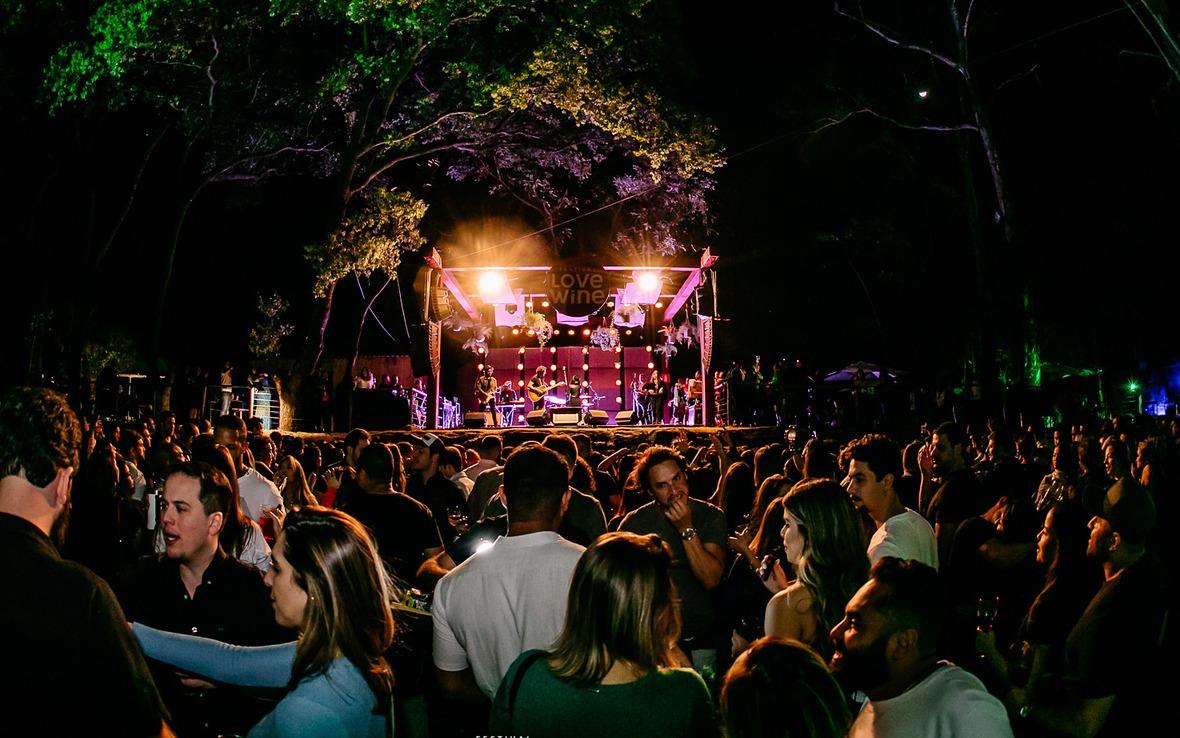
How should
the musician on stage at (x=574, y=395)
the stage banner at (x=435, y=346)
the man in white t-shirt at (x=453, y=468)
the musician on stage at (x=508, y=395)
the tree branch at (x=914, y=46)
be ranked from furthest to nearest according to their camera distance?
the musician on stage at (x=508, y=395) < the musician on stage at (x=574, y=395) < the stage banner at (x=435, y=346) < the tree branch at (x=914, y=46) < the man in white t-shirt at (x=453, y=468)

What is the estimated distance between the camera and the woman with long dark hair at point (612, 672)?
91.9 inches

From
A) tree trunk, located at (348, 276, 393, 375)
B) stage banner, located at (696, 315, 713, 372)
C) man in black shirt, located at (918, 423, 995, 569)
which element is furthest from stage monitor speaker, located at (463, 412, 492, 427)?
man in black shirt, located at (918, 423, 995, 569)

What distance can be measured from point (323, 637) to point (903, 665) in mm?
1517

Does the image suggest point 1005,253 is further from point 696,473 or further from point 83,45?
point 83,45

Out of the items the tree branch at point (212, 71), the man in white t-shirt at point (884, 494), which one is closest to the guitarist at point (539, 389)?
the tree branch at point (212, 71)

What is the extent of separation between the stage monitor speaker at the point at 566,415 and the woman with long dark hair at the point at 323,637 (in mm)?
19551

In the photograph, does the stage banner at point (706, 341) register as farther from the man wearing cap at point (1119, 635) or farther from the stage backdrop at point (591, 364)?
the man wearing cap at point (1119, 635)

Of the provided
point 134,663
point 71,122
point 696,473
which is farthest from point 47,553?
point 71,122

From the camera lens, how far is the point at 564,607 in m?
3.38

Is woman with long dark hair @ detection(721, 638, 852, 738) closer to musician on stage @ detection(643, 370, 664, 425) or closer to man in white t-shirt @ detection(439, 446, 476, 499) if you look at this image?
man in white t-shirt @ detection(439, 446, 476, 499)

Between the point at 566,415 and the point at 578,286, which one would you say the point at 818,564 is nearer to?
the point at 578,286

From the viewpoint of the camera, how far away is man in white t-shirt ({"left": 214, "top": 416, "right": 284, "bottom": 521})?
20.1 ft

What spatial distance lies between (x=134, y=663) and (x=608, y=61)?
1771cm

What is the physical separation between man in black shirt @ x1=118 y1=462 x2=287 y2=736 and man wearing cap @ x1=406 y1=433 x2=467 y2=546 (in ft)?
10.3
